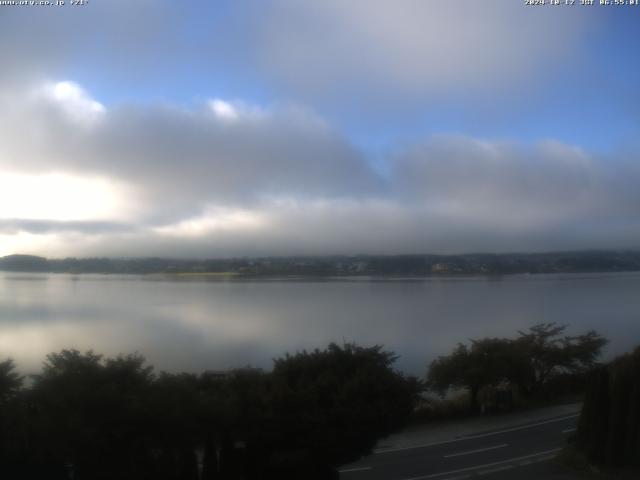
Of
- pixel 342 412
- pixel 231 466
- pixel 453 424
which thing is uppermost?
pixel 342 412

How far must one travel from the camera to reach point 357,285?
57.3 meters

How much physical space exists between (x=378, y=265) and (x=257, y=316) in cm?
1097

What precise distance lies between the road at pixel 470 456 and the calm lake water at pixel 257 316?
7.47 meters

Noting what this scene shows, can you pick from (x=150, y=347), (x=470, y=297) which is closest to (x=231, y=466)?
(x=150, y=347)

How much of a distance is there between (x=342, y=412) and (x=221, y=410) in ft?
6.94

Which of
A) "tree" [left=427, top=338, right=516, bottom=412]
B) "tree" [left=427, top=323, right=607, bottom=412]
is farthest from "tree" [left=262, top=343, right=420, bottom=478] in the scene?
"tree" [left=427, top=338, right=516, bottom=412]

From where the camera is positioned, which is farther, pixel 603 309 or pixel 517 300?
pixel 517 300

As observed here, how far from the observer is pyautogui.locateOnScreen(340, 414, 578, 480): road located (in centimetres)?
1303

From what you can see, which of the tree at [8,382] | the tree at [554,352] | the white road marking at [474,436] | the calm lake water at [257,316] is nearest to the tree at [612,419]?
the white road marking at [474,436]

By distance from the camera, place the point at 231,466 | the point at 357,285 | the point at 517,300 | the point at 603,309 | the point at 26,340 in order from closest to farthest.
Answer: the point at 231,466, the point at 26,340, the point at 603,309, the point at 517,300, the point at 357,285

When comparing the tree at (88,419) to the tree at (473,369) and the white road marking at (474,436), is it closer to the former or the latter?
the white road marking at (474,436)

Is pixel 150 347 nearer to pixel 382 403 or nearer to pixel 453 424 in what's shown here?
pixel 453 424

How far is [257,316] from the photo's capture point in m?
33.8

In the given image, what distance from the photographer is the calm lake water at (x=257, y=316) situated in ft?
68.9
